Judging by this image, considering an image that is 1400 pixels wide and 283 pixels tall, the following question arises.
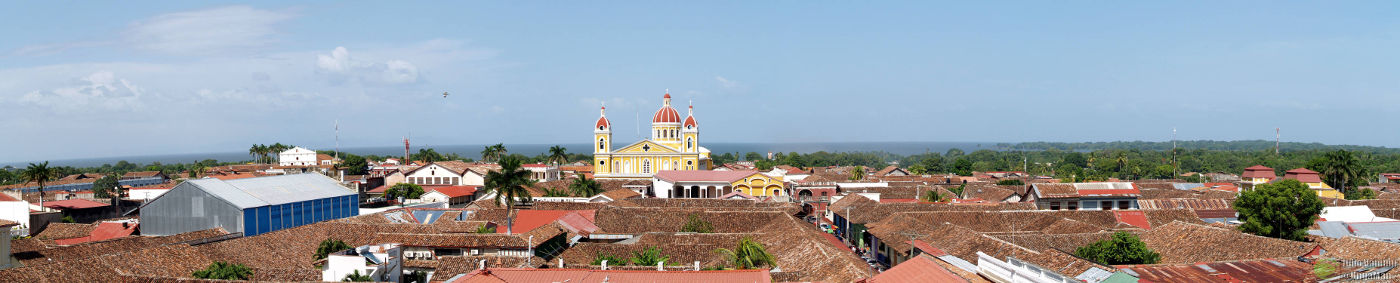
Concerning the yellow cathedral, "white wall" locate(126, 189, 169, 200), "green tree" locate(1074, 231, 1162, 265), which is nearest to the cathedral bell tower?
the yellow cathedral

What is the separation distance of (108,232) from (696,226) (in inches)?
865

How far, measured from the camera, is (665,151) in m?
77.2

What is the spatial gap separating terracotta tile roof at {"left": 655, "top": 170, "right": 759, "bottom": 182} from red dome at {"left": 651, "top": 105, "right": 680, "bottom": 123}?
11.9 metres

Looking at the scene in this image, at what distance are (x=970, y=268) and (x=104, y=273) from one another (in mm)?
20173

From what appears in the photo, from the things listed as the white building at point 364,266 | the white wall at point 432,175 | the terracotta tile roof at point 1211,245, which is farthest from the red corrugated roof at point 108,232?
the white wall at point 432,175

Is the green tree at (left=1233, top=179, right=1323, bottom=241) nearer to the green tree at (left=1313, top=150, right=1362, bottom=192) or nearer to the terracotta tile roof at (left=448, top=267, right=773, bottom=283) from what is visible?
the terracotta tile roof at (left=448, top=267, right=773, bottom=283)

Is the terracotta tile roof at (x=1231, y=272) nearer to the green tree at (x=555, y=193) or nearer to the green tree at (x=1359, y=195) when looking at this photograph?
the green tree at (x=555, y=193)

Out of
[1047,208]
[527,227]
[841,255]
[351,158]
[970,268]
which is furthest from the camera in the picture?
[351,158]

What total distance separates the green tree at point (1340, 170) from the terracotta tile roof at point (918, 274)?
5449cm

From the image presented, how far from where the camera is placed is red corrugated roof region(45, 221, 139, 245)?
112ft

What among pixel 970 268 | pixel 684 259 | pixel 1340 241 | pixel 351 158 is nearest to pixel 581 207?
pixel 684 259

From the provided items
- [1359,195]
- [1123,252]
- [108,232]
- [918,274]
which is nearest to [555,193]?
[108,232]

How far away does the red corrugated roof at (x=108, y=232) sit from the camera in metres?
34.2

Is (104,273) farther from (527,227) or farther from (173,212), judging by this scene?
(527,227)
